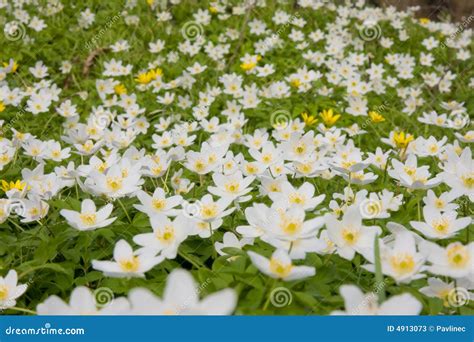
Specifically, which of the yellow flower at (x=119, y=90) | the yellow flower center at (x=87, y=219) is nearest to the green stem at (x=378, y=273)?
the yellow flower center at (x=87, y=219)

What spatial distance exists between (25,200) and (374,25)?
18.1 ft

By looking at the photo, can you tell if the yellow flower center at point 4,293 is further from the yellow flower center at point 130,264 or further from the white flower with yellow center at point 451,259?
the white flower with yellow center at point 451,259

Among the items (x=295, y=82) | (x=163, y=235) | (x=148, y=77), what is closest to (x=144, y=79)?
(x=148, y=77)

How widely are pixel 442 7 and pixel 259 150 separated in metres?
7.19

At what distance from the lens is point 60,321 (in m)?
1.49

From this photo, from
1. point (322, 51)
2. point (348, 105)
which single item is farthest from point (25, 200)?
point (322, 51)

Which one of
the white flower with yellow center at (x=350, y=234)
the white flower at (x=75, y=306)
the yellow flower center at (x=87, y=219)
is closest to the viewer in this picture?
the white flower at (x=75, y=306)

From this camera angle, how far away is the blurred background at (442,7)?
8.61m

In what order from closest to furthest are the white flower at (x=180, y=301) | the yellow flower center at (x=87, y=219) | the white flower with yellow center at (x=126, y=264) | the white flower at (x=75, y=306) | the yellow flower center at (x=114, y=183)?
the white flower at (x=180, y=301), the white flower at (x=75, y=306), the white flower with yellow center at (x=126, y=264), the yellow flower center at (x=87, y=219), the yellow flower center at (x=114, y=183)

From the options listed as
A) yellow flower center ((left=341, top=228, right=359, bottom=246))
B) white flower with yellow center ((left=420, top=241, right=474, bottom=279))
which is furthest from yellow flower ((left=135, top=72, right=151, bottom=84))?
white flower with yellow center ((left=420, top=241, right=474, bottom=279))

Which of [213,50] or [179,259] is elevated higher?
[213,50]

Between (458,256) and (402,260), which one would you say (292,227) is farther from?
(458,256)

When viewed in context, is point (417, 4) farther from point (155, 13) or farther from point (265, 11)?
point (155, 13)

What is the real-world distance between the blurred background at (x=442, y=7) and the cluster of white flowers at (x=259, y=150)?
920mm
